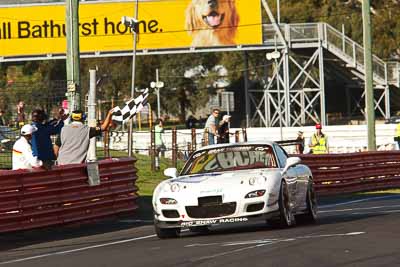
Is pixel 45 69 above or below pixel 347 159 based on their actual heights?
above

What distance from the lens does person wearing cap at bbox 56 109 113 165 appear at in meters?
17.7

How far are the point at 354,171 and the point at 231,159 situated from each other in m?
11.8

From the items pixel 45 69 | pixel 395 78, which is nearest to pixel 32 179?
pixel 395 78

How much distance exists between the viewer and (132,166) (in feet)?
64.0

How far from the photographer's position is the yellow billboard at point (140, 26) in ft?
A: 183

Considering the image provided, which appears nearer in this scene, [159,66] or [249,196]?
[249,196]

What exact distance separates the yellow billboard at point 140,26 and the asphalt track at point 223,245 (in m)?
37.9

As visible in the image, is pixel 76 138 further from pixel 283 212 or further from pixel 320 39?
pixel 320 39

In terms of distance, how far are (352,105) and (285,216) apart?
57185 millimetres

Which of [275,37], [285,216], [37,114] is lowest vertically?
[285,216]

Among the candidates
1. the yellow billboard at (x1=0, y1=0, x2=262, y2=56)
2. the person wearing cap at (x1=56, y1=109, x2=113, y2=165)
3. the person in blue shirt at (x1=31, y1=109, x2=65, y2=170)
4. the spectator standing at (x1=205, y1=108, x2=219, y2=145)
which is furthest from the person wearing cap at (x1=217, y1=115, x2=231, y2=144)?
the yellow billboard at (x1=0, y1=0, x2=262, y2=56)

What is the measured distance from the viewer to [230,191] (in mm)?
14414

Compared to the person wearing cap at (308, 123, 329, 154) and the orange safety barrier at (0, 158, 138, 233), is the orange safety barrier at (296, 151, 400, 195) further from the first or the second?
the orange safety barrier at (0, 158, 138, 233)

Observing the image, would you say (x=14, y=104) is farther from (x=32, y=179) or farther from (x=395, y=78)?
(x=395, y=78)
